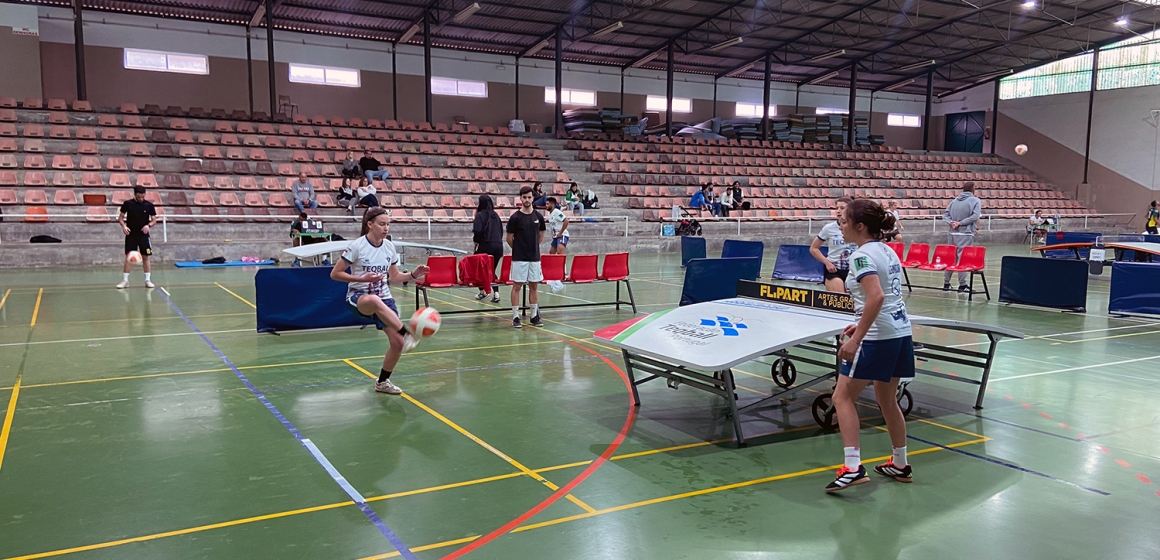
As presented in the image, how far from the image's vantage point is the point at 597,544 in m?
3.58

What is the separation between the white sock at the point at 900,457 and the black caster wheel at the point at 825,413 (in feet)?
3.18

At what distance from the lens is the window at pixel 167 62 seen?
2608 cm

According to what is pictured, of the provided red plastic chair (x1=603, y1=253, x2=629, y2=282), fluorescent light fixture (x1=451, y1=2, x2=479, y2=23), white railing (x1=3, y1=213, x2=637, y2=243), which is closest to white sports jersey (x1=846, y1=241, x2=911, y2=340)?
red plastic chair (x1=603, y1=253, x2=629, y2=282)

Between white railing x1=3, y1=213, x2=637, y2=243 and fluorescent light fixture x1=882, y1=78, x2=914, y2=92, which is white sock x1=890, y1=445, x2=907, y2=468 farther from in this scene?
fluorescent light fixture x1=882, y1=78, x2=914, y2=92

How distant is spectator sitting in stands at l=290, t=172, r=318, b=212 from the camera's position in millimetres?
20016

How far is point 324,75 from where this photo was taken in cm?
2920

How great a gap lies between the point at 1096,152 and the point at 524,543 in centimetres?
4379

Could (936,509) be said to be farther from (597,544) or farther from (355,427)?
(355,427)

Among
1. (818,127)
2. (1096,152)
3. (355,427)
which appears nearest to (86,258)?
(355,427)

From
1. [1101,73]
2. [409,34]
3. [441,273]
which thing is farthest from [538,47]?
[1101,73]

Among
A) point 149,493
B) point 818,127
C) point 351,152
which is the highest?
point 818,127

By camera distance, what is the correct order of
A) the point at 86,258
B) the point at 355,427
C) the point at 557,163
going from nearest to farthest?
the point at 355,427 < the point at 86,258 < the point at 557,163

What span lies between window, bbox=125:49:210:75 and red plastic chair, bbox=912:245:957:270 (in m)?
24.9

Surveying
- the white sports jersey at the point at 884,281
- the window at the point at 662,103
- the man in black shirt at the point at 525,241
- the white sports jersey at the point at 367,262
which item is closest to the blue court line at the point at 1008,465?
the white sports jersey at the point at 884,281
